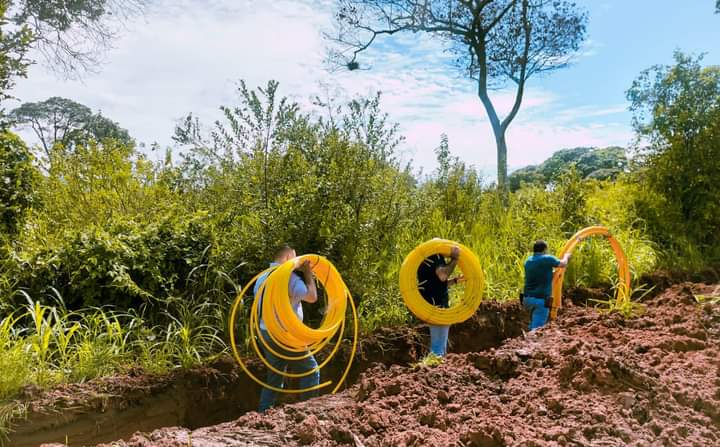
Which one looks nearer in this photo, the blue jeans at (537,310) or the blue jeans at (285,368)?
the blue jeans at (285,368)

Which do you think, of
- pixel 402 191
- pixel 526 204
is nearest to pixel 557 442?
pixel 402 191

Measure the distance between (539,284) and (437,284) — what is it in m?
1.27

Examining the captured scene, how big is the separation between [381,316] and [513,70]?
41.5ft

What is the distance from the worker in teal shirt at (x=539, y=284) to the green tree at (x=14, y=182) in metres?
5.67

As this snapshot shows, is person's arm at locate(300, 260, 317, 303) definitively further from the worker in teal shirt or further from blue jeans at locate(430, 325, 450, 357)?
the worker in teal shirt

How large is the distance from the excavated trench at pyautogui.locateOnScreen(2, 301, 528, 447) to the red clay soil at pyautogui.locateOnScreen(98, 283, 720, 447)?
1365 millimetres

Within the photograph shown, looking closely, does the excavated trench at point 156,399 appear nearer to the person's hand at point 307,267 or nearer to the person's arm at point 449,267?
the person's arm at point 449,267

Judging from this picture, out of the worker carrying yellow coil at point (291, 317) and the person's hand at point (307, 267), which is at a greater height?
the person's hand at point (307, 267)

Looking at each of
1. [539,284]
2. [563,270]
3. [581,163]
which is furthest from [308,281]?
[581,163]

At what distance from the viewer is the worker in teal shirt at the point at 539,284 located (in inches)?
232

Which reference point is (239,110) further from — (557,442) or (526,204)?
(526,204)

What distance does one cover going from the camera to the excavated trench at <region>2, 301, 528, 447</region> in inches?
157

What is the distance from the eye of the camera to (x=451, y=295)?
661cm

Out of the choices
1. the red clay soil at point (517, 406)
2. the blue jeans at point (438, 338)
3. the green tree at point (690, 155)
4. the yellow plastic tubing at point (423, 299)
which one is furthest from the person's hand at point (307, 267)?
the green tree at point (690, 155)
